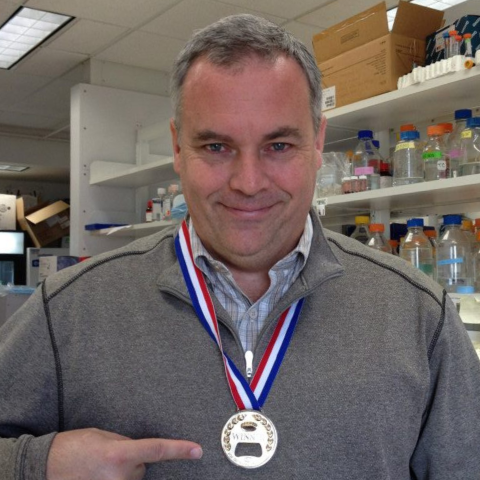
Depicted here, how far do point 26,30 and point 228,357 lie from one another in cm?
382

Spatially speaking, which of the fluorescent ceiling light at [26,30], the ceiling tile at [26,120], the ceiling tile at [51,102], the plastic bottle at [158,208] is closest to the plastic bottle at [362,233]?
the plastic bottle at [158,208]

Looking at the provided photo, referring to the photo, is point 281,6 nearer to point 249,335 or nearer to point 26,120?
point 249,335

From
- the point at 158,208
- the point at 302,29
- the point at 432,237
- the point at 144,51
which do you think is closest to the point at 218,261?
the point at 432,237

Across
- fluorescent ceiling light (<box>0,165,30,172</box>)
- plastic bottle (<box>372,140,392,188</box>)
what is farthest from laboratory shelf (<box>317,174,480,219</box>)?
fluorescent ceiling light (<box>0,165,30,172</box>)

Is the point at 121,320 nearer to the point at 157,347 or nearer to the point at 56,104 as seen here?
the point at 157,347

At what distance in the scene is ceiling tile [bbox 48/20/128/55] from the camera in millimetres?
4191

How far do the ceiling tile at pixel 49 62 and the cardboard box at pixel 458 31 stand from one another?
3.07 metres

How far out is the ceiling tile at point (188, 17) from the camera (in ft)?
12.5

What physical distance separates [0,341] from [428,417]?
2.52ft

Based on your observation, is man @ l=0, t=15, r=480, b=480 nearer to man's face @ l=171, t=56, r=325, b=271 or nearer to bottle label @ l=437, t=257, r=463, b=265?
man's face @ l=171, t=56, r=325, b=271

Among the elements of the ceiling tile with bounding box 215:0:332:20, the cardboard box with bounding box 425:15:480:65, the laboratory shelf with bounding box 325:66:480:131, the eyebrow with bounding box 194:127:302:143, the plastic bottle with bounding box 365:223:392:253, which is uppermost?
the ceiling tile with bounding box 215:0:332:20

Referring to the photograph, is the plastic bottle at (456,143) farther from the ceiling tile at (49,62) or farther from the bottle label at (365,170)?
the ceiling tile at (49,62)

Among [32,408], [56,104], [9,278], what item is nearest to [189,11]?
[56,104]

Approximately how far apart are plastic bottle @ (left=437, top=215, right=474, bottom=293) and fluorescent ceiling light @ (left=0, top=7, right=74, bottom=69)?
2.78 metres
